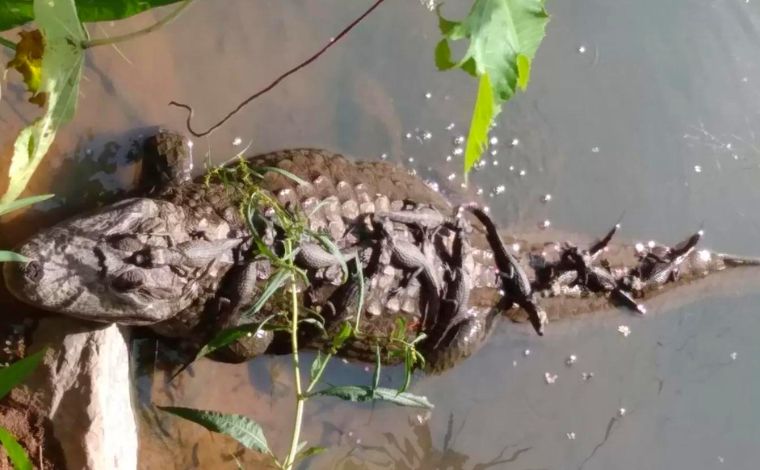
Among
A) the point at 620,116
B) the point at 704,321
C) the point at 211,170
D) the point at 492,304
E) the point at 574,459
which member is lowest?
the point at 574,459

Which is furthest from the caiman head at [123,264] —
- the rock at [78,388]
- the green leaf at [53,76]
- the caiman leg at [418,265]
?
the green leaf at [53,76]

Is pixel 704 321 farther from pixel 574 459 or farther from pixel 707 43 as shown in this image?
pixel 707 43

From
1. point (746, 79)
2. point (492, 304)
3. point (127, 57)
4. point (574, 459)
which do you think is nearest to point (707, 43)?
point (746, 79)

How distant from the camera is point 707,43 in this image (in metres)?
2.75

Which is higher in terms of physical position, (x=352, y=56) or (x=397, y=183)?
(x=352, y=56)

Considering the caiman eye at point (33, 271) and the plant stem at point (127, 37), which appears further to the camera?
the caiman eye at point (33, 271)

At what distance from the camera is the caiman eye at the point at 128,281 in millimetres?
1775

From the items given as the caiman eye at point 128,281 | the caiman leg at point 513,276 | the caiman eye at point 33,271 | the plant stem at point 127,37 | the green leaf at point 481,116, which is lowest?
the caiman leg at point 513,276

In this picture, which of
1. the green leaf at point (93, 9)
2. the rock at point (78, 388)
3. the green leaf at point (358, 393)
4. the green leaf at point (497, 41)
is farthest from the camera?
the rock at point (78, 388)

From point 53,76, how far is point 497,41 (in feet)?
1.73

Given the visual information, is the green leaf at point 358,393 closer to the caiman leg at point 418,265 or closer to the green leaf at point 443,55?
the caiman leg at point 418,265

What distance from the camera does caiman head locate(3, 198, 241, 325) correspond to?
67.0 inches

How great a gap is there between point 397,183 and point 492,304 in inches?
17.6

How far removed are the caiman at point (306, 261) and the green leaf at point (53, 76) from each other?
720mm
